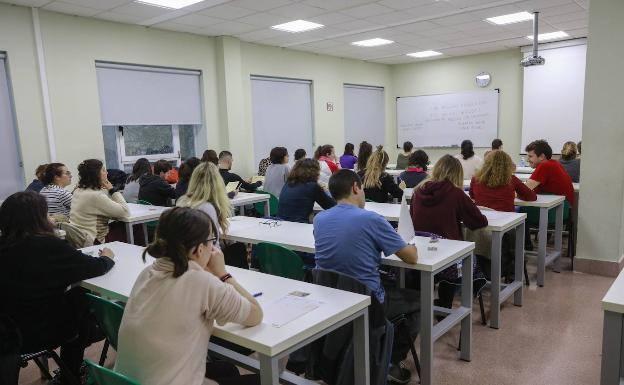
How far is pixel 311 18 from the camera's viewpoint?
5.96m

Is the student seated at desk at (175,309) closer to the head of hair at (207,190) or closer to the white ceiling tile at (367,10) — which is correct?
the head of hair at (207,190)

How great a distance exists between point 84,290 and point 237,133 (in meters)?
4.95

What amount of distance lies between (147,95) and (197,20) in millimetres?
1236

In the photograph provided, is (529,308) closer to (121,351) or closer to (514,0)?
(121,351)

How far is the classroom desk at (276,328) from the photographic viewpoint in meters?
1.53

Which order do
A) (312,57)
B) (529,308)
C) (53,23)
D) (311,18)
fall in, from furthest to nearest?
(312,57), (311,18), (53,23), (529,308)

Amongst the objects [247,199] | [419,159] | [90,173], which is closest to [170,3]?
[247,199]

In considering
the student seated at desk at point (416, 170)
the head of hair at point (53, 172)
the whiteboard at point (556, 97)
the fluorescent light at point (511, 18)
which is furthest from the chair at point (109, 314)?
the whiteboard at point (556, 97)

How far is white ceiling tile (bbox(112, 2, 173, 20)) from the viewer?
16.7ft

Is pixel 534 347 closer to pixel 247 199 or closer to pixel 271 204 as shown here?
pixel 247 199

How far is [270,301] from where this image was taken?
6.23 ft

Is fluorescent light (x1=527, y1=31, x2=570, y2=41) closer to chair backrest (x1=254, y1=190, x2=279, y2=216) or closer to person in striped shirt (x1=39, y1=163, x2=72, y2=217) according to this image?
chair backrest (x1=254, y1=190, x2=279, y2=216)

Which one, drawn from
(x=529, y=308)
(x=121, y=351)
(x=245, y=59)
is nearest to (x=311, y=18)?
(x=245, y=59)

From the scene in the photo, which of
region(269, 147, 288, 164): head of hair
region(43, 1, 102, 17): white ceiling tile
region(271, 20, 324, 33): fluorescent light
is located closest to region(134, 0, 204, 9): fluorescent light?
region(43, 1, 102, 17): white ceiling tile
